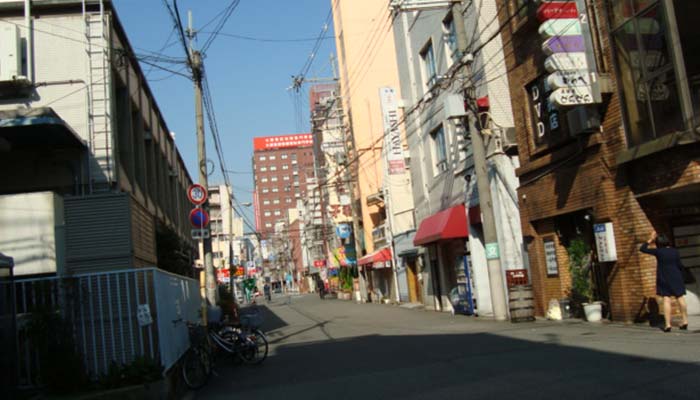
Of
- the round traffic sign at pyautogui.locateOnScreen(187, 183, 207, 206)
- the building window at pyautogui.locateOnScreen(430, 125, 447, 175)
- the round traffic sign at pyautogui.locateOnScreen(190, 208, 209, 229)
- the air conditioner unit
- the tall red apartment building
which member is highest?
the tall red apartment building

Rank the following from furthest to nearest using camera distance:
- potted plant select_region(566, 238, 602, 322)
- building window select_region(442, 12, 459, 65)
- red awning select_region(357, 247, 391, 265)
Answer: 1. red awning select_region(357, 247, 391, 265)
2. building window select_region(442, 12, 459, 65)
3. potted plant select_region(566, 238, 602, 322)

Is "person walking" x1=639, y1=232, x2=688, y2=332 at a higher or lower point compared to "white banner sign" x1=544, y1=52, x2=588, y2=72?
lower

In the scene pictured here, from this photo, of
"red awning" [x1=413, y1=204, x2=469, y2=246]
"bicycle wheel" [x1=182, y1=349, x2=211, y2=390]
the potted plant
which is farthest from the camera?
"red awning" [x1=413, y1=204, x2=469, y2=246]

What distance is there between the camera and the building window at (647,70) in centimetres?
1196

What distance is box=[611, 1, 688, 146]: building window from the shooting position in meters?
12.0

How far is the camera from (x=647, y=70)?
1259 centimetres

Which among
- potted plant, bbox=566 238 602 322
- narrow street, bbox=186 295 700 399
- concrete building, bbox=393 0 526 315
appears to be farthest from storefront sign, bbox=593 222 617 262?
concrete building, bbox=393 0 526 315

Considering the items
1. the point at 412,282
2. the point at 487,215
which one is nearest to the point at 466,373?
the point at 487,215

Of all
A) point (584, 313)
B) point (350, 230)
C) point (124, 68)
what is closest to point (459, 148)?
point (584, 313)

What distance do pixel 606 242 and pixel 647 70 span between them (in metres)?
3.59

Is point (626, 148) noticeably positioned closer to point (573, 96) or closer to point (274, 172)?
point (573, 96)

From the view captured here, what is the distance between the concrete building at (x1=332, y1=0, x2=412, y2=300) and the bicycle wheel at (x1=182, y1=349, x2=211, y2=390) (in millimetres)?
30769

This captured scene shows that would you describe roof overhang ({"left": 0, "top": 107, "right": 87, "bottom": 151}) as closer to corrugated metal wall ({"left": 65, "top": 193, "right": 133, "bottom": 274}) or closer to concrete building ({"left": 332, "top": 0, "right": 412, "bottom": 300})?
corrugated metal wall ({"left": 65, "top": 193, "right": 133, "bottom": 274})

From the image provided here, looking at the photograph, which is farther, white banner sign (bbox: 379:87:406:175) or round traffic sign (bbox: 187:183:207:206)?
white banner sign (bbox: 379:87:406:175)
